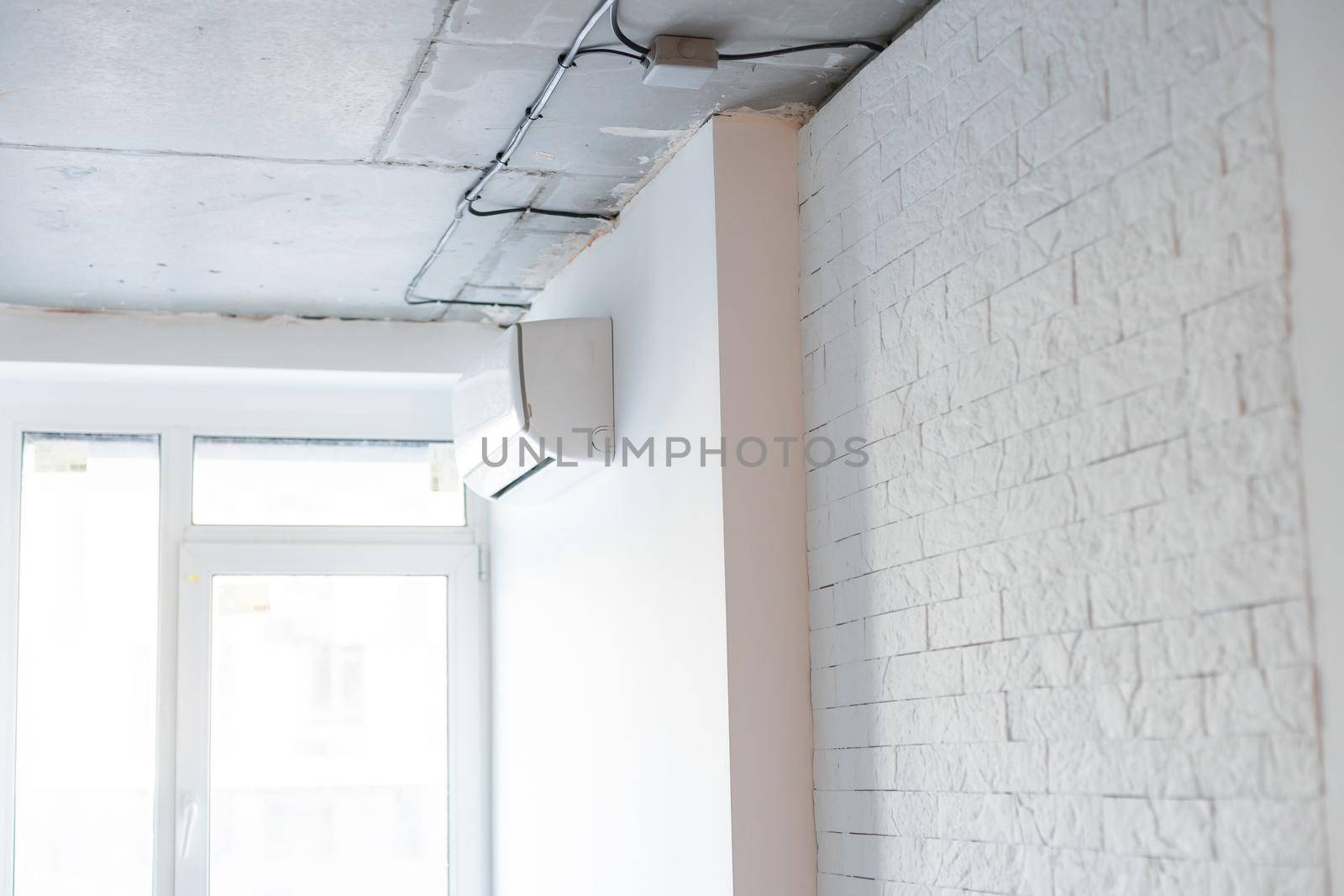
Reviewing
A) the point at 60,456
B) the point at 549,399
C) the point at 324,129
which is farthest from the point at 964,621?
the point at 60,456

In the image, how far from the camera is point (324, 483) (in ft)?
13.1

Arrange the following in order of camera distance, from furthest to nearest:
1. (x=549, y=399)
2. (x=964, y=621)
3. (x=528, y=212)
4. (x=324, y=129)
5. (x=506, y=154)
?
(x=528, y=212) < (x=549, y=399) < (x=506, y=154) < (x=324, y=129) < (x=964, y=621)

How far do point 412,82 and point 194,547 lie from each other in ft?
A: 6.44

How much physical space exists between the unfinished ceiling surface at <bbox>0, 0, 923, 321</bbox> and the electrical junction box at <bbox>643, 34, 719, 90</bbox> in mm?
24

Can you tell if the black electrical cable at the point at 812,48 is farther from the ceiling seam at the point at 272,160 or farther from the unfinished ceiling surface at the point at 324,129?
the ceiling seam at the point at 272,160

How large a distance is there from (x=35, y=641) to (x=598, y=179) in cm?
210

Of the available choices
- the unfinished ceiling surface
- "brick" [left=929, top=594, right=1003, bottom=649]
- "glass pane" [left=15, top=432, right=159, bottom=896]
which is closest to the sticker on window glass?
"glass pane" [left=15, top=432, right=159, bottom=896]

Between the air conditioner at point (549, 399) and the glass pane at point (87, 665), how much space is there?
140 centimetres

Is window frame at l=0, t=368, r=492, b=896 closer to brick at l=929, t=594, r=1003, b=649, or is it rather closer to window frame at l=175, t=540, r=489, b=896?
window frame at l=175, t=540, r=489, b=896

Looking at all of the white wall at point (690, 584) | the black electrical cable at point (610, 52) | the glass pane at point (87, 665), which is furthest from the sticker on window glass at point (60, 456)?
the black electrical cable at point (610, 52)

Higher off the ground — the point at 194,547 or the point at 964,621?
the point at 194,547

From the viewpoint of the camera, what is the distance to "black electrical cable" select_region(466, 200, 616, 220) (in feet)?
9.64

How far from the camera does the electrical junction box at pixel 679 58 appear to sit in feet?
7.11

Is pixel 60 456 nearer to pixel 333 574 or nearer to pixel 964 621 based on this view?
pixel 333 574
